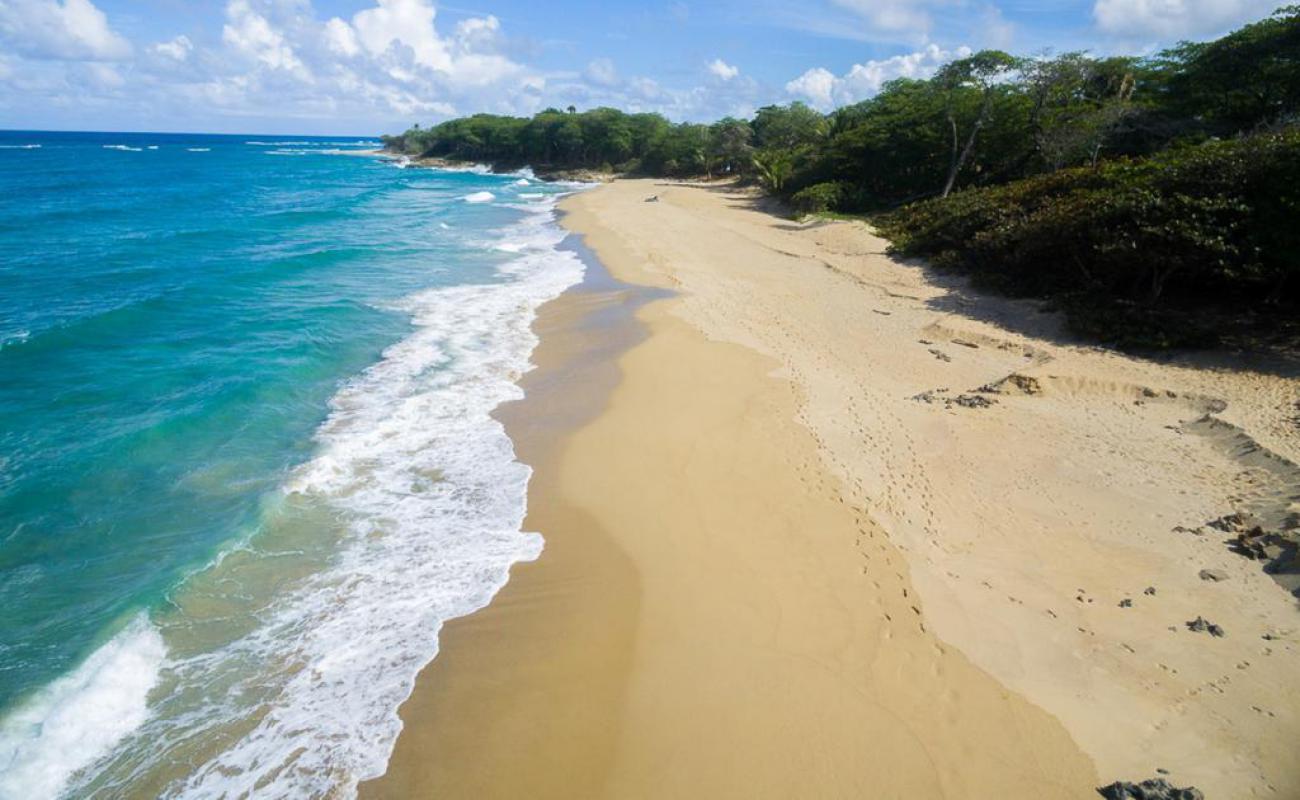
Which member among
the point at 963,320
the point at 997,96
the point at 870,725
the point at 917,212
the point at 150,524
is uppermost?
the point at 997,96

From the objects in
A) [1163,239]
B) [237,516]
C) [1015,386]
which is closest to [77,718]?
[237,516]

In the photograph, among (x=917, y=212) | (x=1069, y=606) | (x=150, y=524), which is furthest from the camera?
(x=917, y=212)

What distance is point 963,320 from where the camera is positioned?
16156mm

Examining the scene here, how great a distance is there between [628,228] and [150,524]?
92.9ft

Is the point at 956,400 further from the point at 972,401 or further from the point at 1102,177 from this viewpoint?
the point at 1102,177

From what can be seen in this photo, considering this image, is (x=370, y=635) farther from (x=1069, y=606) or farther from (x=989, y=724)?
(x=1069, y=606)

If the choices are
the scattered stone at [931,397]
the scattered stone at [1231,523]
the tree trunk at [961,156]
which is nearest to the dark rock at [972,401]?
the scattered stone at [931,397]

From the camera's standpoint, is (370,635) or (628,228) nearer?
(370,635)

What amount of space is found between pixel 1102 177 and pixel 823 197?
17978 millimetres

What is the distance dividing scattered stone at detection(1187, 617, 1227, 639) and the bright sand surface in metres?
Result: 0.21

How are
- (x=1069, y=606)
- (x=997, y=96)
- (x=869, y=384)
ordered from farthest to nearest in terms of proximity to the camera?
1. (x=997, y=96)
2. (x=869, y=384)
3. (x=1069, y=606)

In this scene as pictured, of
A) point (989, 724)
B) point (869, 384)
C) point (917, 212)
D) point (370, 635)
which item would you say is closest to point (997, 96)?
point (917, 212)

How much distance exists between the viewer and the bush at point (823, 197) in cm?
3419

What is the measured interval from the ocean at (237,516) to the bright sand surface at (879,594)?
847mm
